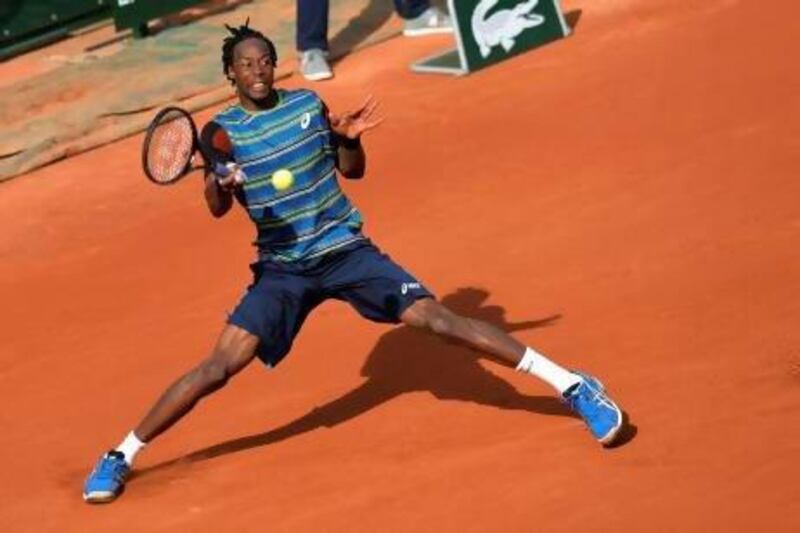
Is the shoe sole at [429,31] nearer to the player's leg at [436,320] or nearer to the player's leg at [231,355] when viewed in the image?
the player's leg at [436,320]

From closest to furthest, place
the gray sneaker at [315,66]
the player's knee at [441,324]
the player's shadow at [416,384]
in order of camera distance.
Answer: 1. the player's knee at [441,324]
2. the player's shadow at [416,384]
3. the gray sneaker at [315,66]

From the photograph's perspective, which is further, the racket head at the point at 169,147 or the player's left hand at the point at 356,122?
the player's left hand at the point at 356,122

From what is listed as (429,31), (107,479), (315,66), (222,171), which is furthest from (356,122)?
(429,31)

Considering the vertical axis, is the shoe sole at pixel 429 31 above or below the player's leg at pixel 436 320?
below

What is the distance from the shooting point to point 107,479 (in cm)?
678

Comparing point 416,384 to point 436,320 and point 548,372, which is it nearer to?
point 436,320

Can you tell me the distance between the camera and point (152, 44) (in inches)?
540

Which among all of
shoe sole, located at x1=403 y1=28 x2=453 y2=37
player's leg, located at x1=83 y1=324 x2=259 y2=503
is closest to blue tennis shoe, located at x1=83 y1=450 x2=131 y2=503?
player's leg, located at x1=83 y1=324 x2=259 y2=503

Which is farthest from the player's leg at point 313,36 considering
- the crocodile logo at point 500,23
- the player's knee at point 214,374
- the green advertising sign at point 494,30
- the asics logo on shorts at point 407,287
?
the player's knee at point 214,374

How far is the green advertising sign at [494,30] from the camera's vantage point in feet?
39.4

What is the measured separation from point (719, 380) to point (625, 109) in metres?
4.04

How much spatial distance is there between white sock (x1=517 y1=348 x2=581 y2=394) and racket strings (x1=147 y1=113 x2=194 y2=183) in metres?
1.59

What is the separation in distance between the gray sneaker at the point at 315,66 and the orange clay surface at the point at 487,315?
0.27 metres

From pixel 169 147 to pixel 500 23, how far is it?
19.0 feet
